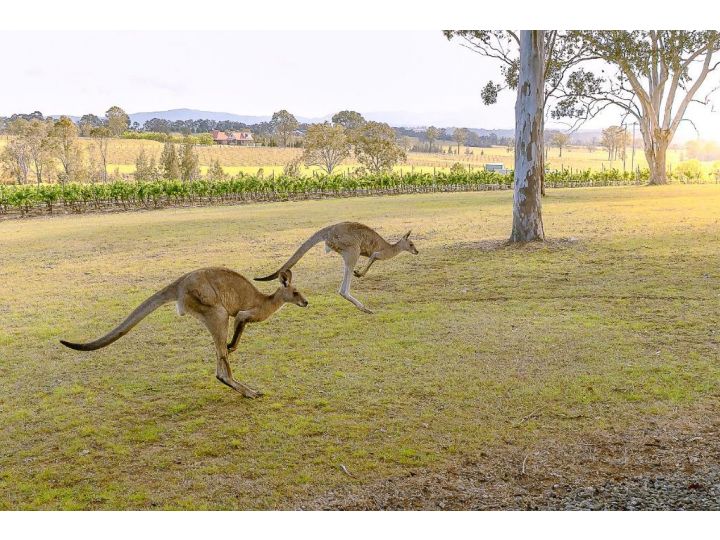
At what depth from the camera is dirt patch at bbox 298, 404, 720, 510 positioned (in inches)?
151

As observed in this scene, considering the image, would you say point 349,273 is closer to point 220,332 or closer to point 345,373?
point 345,373

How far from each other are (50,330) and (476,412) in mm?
5184

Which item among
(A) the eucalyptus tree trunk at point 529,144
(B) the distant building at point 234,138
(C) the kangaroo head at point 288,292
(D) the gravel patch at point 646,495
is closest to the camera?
(D) the gravel patch at point 646,495

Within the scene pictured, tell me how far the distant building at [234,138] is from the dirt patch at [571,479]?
61714mm

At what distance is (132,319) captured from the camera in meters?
4.36

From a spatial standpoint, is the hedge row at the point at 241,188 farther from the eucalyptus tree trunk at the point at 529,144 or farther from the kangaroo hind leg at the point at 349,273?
the kangaroo hind leg at the point at 349,273

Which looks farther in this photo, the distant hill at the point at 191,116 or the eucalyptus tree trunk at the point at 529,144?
the distant hill at the point at 191,116

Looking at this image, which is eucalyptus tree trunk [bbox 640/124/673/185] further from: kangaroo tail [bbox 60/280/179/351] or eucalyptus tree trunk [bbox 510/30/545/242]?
kangaroo tail [bbox 60/280/179/351]

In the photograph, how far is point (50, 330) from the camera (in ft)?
25.7

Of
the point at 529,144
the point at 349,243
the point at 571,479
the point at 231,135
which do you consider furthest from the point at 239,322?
the point at 231,135

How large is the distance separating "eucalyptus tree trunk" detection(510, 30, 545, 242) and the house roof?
176 feet

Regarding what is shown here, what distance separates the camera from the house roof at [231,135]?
213 feet

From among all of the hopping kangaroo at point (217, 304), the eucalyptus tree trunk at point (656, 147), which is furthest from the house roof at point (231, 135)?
the hopping kangaroo at point (217, 304)

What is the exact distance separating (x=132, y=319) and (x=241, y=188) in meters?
28.9
